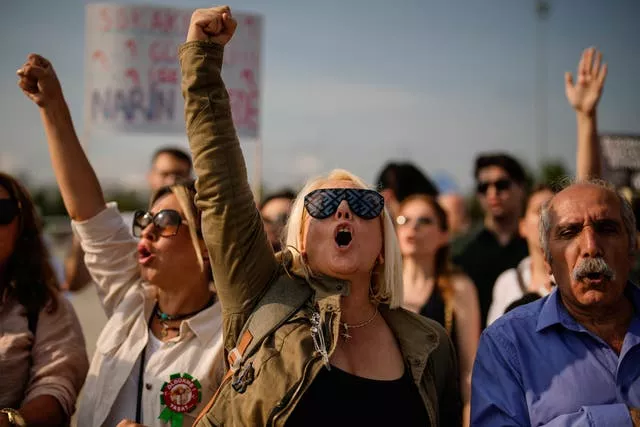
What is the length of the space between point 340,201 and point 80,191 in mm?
1226

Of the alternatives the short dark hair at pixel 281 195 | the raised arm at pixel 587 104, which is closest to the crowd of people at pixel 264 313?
the raised arm at pixel 587 104

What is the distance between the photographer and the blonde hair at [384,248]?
2639 millimetres

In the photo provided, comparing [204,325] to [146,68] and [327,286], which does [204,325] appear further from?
[146,68]

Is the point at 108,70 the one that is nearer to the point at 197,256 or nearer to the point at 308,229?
the point at 197,256

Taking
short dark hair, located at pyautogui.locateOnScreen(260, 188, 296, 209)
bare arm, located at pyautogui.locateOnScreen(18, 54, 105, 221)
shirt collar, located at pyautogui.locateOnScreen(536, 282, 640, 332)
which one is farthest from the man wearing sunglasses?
bare arm, located at pyautogui.locateOnScreen(18, 54, 105, 221)

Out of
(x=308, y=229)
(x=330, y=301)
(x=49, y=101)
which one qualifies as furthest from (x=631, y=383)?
(x=49, y=101)

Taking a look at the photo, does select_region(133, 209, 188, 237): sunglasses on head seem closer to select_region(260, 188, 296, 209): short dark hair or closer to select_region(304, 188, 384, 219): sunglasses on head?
select_region(304, 188, 384, 219): sunglasses on head

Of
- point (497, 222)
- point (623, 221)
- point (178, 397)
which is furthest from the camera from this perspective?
point (497, 222)

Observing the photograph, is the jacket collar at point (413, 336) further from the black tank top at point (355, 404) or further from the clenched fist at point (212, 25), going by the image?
the clenched fist at point (212, 25)

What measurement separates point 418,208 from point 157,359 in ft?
7.53

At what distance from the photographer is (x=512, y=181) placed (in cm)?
580

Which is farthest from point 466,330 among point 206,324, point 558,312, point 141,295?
point 141,295

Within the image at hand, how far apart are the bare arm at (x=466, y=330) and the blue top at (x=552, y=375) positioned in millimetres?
1652

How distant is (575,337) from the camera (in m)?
2.56
